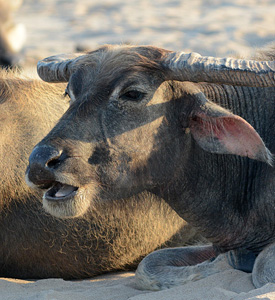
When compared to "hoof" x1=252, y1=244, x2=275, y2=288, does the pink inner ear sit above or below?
above

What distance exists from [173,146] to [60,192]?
0.95 meters

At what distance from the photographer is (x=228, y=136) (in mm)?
5699

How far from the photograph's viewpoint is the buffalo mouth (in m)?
5.42

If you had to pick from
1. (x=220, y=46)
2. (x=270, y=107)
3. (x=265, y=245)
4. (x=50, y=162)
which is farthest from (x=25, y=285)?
(x=220, y=46)

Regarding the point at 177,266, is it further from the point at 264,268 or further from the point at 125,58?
the point at 125,58

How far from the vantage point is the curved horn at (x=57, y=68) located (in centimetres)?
630

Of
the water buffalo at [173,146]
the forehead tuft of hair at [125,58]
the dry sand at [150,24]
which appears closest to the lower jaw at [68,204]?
the water buffalo at [173,146]

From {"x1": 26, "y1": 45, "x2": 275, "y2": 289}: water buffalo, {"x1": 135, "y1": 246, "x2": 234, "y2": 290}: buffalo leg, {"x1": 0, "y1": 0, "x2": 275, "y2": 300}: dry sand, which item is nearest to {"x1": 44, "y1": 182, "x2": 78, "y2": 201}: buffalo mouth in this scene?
{"x1": 26, "y1": 45, "x2": 275, "y2": 289}: water buffalo

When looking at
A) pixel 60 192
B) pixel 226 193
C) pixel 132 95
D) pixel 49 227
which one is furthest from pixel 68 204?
pixel 49 227

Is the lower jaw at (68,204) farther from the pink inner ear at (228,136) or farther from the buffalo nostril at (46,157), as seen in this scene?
the pink inner ear at (228,136)

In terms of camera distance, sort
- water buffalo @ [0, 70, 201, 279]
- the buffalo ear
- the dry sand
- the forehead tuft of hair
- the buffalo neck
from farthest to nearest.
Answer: the dry sand < water buffalo @ [0, 70, 201, 279] < the buffalo neck < the forehead tuft of hair < the buffalo ear

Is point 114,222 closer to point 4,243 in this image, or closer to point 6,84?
point 4,243

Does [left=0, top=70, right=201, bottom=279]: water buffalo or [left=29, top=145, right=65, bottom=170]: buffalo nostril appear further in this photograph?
[left=0, top=70, right=201, bottom=279]: water buffalo

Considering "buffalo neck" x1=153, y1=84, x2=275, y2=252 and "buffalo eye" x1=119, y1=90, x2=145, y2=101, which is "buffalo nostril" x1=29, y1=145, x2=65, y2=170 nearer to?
"buffalo eye" x1=119, y1=90, x2=145, y2=101
